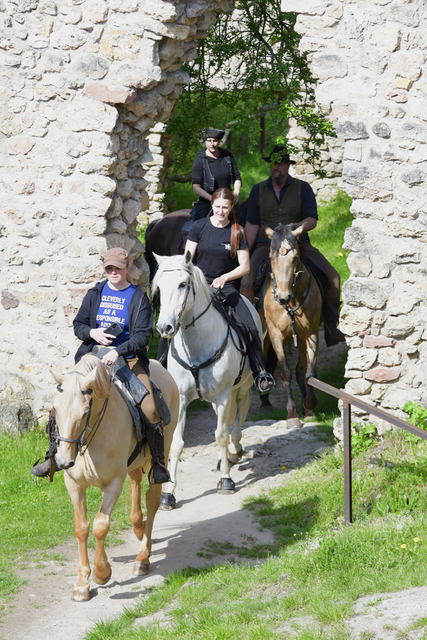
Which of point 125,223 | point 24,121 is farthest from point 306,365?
point 24,121

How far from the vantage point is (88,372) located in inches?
172

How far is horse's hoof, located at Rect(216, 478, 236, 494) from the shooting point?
22.3 feet

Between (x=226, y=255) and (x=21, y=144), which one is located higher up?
(x=21, y=144)

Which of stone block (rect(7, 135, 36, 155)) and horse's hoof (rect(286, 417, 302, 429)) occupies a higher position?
stone block (rect(7, 135, 36, 155))

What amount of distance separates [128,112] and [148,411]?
3357 mm

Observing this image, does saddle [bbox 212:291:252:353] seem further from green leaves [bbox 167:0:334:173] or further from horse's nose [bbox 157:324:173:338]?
green leaves [bbox 167:0:334:173]

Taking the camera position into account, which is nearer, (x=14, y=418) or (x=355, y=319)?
(x=355, y=319)

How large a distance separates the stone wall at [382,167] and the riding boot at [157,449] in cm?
223

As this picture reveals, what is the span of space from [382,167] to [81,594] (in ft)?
13.4

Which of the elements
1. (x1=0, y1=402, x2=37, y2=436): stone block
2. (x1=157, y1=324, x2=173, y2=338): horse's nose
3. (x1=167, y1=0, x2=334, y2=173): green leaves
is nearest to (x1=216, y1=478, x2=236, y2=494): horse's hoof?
(x1=157, y1=324, x2=173, y2=338): horse's nose

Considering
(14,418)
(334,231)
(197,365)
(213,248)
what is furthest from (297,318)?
(334,231)

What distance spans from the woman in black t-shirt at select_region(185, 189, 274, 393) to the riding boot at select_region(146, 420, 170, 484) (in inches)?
86.1

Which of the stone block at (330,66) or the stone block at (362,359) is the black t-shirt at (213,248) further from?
the stone block at (330,66)

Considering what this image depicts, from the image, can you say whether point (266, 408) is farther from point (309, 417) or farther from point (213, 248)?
point (213, 248)
